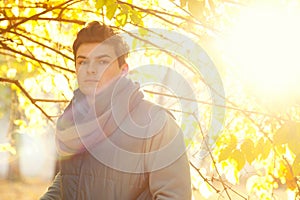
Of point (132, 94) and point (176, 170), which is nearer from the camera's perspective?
point (176, 170)

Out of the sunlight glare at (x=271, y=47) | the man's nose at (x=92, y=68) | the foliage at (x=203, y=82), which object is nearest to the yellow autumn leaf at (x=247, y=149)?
the foliage at (x=203, y=82)

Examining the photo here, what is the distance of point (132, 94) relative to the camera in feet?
7.35

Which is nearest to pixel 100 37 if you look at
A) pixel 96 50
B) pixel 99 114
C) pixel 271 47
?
pixel 96 50

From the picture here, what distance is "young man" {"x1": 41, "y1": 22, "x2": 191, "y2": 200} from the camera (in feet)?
6.81

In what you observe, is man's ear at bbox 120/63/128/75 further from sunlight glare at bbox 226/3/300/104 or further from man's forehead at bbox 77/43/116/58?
sunlight glare at bbox 226/3/300/104

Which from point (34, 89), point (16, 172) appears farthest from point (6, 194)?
point (34, 89)

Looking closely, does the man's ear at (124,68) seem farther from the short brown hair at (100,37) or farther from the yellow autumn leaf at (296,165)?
the yellow autumn leaf at (296,165)

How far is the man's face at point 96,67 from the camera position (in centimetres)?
228

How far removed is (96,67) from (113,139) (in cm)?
33

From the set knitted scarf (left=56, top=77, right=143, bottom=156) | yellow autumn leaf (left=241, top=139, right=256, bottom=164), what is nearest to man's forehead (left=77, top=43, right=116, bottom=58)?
knitted scarf (left=56, top=77, right=143, bottom=156)

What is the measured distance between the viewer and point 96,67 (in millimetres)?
2281

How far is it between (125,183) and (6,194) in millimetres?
17124

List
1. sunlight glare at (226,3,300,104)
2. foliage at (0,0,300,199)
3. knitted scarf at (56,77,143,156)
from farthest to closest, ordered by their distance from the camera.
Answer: foliage at (0,0,300,199) < sunlight glare at (226,3,300,104) < knitted scarf at (56,77,143,156)

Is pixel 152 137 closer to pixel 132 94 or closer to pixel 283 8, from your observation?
pixel 132 94
